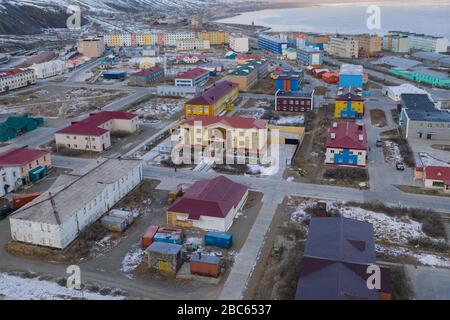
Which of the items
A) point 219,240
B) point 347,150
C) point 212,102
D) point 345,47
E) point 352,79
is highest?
point 345,47

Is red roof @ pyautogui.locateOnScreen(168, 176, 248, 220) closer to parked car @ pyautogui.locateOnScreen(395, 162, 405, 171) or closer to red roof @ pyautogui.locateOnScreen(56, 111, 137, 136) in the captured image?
parked car @ pyautogui.locateOnScreen(395, 162, 405, 171)

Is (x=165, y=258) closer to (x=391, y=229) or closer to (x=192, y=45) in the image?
(x=391, y=229)

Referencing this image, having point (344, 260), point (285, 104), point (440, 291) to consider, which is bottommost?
point (440, 291)

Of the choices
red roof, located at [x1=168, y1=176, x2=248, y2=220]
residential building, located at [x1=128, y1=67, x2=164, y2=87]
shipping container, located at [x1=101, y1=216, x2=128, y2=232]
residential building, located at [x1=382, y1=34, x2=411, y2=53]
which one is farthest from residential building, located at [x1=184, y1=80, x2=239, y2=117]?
residential building, located at [x1=382, y1=34, x2=411, y2=53]

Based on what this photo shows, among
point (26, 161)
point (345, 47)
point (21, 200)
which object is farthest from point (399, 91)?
point (21, 200)

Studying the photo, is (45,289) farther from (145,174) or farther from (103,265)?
(145,174)

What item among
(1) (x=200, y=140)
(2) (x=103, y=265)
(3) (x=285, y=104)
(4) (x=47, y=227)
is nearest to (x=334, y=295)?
(2) (x=103, y=265)
